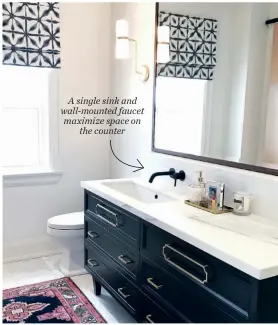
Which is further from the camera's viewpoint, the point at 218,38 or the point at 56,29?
the point at 56,29

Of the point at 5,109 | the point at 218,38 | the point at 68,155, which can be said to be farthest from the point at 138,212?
the point at 5,109

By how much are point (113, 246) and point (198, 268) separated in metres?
0.81

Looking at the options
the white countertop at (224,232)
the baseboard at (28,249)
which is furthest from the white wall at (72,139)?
the white countertop at (224,232)

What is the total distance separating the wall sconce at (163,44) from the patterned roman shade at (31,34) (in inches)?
36.1

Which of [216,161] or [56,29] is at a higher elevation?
[56,29]

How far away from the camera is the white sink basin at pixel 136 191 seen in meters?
2.36

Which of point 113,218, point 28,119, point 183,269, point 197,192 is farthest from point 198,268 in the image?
point 28,119

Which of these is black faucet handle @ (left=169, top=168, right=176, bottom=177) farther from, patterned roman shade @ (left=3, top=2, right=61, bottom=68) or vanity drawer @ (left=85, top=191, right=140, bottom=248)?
patterned roman shade @ (left=3, top=2, right=61, bottom=68)

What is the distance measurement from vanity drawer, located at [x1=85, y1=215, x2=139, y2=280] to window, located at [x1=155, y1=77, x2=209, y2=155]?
2.45ft

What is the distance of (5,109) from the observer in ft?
10.1

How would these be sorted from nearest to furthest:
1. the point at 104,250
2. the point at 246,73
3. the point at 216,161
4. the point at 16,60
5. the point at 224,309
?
the point at 224,309
the point at 246,73
the point at 216,161
the point at 104,250
the point at 16,60

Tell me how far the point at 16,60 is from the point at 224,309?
7.86 ft

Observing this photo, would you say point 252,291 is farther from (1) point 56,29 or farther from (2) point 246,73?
(1) point 56,29

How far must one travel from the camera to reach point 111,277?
2195 millimetres
